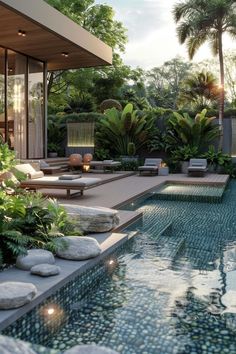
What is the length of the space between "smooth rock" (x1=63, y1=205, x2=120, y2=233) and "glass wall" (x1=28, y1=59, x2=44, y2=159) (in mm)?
9580

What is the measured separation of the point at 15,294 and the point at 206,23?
62.2 feet

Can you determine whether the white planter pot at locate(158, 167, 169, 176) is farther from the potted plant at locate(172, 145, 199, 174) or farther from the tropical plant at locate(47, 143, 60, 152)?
the tropical plant at locate(47, 143, 60, 152)

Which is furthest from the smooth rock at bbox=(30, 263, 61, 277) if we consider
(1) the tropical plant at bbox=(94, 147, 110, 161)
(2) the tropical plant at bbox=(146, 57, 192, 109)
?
(2) the tropical plant at bbox=(146, 57, 192, 109)

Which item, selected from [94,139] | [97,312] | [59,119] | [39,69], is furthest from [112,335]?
[59,119]

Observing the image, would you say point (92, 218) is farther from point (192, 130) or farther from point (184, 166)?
point (192, 130)

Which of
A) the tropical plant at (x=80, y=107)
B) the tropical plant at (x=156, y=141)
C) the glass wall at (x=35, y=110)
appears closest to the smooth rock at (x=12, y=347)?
the glass wall at (x=35, y=110)

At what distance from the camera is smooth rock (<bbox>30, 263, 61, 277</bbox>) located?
360 cm

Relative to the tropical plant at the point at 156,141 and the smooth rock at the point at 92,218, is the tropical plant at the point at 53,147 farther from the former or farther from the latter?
the smooth rock at the point at 92,218

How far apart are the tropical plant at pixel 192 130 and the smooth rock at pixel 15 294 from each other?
1402cm

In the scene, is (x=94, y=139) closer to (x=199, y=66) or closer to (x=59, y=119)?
(x=59, y=119)

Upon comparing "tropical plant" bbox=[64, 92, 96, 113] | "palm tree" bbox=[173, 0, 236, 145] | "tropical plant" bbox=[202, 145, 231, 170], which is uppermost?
"palm tree" bbox=[173, 0, 236, 145]

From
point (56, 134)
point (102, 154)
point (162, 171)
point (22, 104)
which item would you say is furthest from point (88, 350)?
point (56, 134)

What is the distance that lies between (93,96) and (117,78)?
89.2 inches

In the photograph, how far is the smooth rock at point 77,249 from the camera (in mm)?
4184
